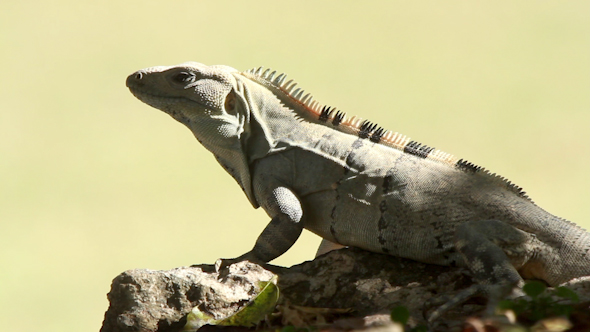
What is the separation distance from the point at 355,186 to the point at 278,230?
52 centimetres

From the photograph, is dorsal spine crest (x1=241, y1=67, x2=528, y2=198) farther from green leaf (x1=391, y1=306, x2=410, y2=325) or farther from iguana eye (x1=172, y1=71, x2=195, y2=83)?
green leaf (x1=391, y1=306, x2=410, y2=325)

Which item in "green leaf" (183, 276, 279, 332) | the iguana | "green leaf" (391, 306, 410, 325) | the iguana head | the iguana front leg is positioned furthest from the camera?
the iguana head

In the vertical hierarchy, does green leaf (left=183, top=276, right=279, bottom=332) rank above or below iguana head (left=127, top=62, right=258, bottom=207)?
below

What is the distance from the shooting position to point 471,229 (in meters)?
3.36

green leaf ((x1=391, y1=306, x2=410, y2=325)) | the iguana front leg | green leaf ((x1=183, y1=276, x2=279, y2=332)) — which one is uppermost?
the iguana front leg

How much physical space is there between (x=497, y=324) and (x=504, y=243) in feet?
2.84

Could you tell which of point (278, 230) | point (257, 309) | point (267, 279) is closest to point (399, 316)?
point (257, 309)

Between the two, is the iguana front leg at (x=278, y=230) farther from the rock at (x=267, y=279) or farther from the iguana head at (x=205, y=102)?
the iguana head at (x=205, y=102)

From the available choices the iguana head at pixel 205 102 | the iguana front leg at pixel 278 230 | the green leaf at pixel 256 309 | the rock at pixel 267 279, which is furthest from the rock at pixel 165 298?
the iguana head at pixel 205 102

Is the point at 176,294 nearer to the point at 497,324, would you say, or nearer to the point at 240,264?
the point at 240,264

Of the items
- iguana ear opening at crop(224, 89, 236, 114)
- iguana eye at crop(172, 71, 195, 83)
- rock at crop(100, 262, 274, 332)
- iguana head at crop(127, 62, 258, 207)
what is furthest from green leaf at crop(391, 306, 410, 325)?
iguana eye at crop(172, 71, 195, 83)

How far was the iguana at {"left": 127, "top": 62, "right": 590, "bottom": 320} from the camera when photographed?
3.40 metres

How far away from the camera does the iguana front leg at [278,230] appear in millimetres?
3814

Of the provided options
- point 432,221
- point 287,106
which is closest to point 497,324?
point 432,221
